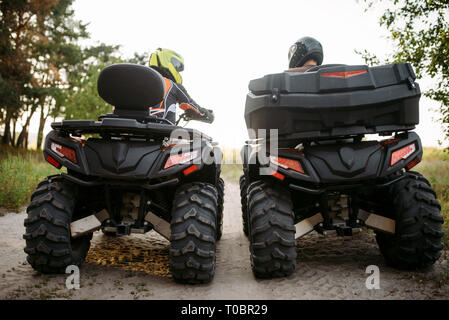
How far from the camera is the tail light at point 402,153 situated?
A: 2707 millimetres

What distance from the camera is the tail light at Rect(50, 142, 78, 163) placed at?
2723mm

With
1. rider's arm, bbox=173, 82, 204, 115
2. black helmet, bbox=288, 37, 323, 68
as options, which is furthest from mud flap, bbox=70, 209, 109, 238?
black helmet, bbox=288, 37, 323, 68

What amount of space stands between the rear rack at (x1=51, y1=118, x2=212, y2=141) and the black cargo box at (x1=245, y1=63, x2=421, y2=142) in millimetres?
739

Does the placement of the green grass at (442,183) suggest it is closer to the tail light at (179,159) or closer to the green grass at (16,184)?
the tail light at (179,159)

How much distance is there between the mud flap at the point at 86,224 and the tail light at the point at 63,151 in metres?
0.50

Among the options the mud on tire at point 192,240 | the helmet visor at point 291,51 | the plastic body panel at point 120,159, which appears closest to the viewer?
the mud on tire at point 192,240

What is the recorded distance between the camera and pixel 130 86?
2.80 meters

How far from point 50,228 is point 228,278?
1.48 m

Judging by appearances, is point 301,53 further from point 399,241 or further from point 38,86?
point 38,86

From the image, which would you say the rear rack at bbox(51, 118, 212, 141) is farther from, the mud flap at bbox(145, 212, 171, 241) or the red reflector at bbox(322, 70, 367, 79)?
the red reflector at bbox(322, 70, 367, 79)

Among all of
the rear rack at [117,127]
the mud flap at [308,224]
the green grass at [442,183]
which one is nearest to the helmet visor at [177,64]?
the rear rack at [117,127]

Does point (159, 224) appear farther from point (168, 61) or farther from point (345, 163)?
point (168, 61)

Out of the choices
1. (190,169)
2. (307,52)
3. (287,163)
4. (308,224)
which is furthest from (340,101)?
(307,52)

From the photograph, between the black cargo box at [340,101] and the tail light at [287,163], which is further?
the tail light at [287,163]
